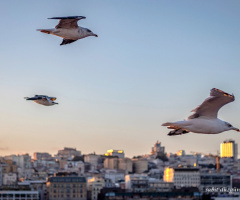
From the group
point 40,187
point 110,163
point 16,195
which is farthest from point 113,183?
point 110,163

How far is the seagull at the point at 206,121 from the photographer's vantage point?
39.6ft

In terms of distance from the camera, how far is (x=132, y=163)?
489 feet

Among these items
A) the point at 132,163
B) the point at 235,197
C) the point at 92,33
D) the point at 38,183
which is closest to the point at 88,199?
the point at 38,183

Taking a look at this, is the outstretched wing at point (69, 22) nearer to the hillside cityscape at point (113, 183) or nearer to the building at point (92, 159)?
the hillside cityscape at point (113, 183)

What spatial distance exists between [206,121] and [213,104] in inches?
10.5

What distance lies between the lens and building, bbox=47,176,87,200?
89062 millimetres

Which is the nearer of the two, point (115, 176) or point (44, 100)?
point (44, 100)

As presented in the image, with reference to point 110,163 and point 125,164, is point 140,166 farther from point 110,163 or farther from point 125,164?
point 110,163

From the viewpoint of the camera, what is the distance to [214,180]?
347 ft

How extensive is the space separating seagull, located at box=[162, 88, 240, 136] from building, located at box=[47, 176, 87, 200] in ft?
253

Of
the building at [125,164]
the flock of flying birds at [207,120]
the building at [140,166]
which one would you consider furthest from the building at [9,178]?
the flock of flying birds at [207,120]

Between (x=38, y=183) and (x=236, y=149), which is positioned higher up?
(x=236, y=149)

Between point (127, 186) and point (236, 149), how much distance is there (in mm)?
97155

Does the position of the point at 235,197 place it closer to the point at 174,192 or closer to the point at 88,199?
the point at 174,192
